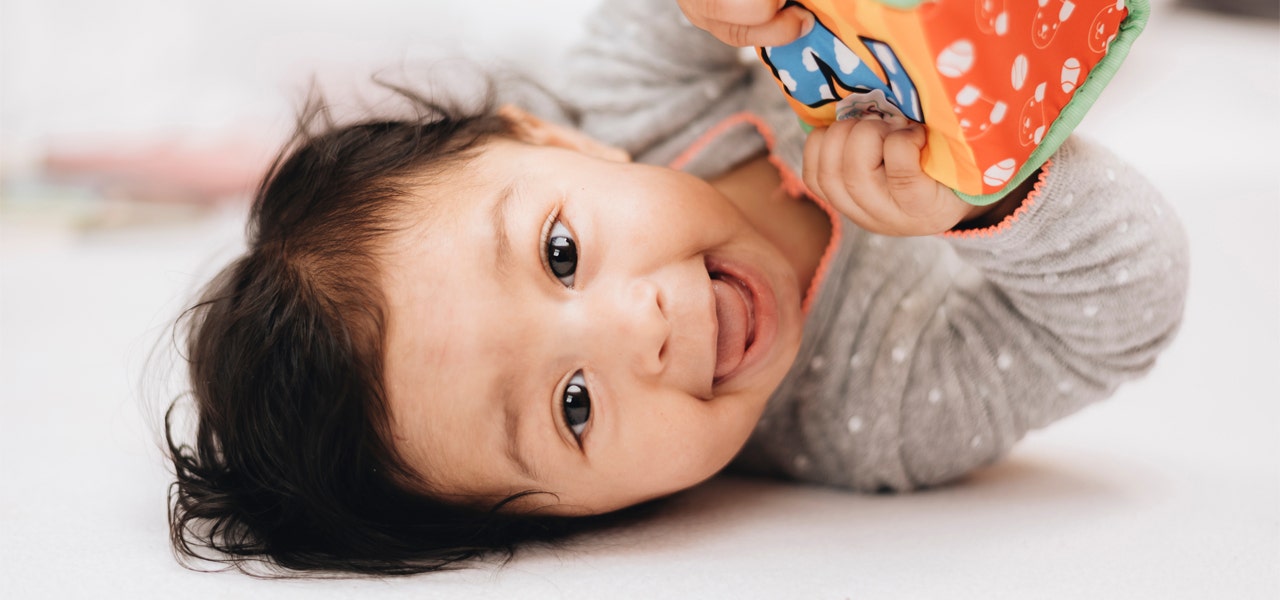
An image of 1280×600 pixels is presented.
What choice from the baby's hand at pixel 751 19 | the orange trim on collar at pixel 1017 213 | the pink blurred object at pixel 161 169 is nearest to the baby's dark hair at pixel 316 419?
the baby's hand at pixel 751 19

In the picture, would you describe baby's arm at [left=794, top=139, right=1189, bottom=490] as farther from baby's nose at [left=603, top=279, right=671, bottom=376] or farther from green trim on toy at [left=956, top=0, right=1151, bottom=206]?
baby's nose at [left=603, top=279, right=671, bottom=376]

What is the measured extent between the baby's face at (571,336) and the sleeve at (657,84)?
11.2 inches

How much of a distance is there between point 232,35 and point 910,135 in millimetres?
1665

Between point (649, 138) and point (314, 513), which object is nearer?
point (314, 513)

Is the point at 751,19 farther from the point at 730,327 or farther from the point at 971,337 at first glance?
the point at 971,337

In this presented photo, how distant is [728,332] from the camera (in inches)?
34.5

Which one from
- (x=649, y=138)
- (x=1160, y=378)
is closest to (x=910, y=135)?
(x=649, y=138)

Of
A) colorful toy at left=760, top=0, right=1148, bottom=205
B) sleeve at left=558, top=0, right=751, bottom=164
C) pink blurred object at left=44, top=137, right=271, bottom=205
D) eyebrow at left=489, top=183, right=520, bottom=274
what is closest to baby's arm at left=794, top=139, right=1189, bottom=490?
colorful toy at left=760, top=0, right=1148, bottom=205

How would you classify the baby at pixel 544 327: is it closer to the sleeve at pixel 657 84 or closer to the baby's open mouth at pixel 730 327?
the baby's open mouth at pixel 730 327

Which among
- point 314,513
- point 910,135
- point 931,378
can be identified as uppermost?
point 910,135

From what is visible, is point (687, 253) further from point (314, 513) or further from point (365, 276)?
point (314, 513)

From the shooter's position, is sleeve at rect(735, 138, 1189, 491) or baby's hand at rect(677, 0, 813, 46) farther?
sleeve at rect(735, 138, 1189, 491)

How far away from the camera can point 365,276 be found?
0.82 m

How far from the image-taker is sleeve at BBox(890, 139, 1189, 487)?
88 centimetres
